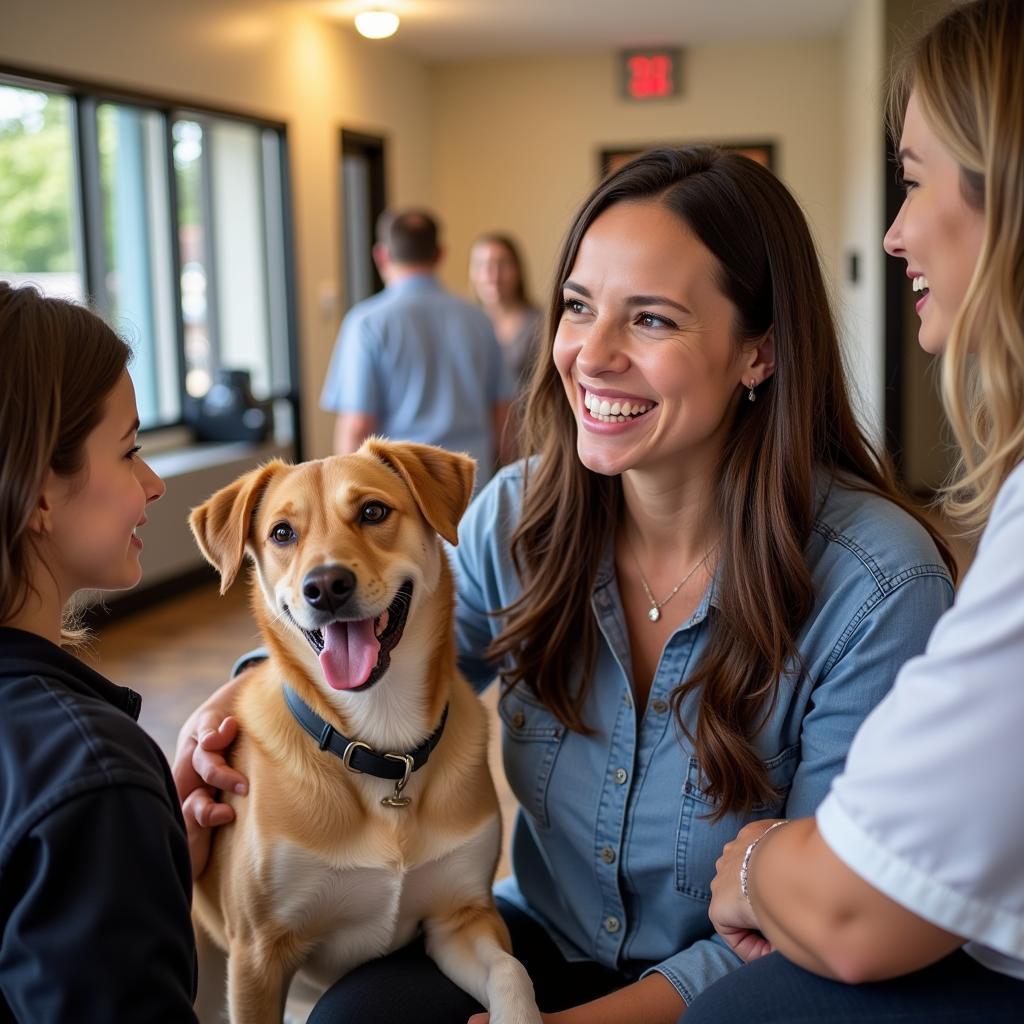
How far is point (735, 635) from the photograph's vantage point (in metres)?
1.53

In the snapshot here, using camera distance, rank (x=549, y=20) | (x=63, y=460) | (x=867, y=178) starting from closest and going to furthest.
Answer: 1. (x=63, y=460)
2. (x=867, y=178)
3. (x=549, y=20)

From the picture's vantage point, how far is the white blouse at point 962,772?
0.89 m

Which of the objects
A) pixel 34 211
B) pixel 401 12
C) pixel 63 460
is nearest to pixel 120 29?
pixel 34 211

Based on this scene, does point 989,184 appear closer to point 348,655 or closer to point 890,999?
point 890,999

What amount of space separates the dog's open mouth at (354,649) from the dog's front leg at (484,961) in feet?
1.17

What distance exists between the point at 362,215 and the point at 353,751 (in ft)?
26.7

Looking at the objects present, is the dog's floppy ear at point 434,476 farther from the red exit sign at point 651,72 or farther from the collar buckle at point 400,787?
the red exit sign at point 651,72

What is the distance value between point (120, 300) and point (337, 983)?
5199 millimetres

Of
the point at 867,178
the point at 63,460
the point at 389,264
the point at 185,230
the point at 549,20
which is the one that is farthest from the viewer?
the point at 549,20

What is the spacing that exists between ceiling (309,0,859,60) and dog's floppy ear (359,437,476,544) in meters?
6.29

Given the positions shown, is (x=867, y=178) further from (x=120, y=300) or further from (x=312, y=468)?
(x=312, y=468)

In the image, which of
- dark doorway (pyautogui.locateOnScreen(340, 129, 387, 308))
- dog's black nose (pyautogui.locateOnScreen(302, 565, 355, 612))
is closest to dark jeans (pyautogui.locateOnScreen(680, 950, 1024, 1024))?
dog's black nose (pyautogui.locateOnScreen(302, 565, 355, 612))

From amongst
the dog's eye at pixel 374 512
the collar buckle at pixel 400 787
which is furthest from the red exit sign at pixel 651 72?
the collar buckle at pixel 400 787

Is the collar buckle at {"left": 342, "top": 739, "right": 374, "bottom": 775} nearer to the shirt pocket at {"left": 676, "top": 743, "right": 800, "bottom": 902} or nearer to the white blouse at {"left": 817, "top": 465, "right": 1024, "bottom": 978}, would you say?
Answer: the shirt pocket at {"left": 676, "top": 743, "right": 800, "bottom": 902}
